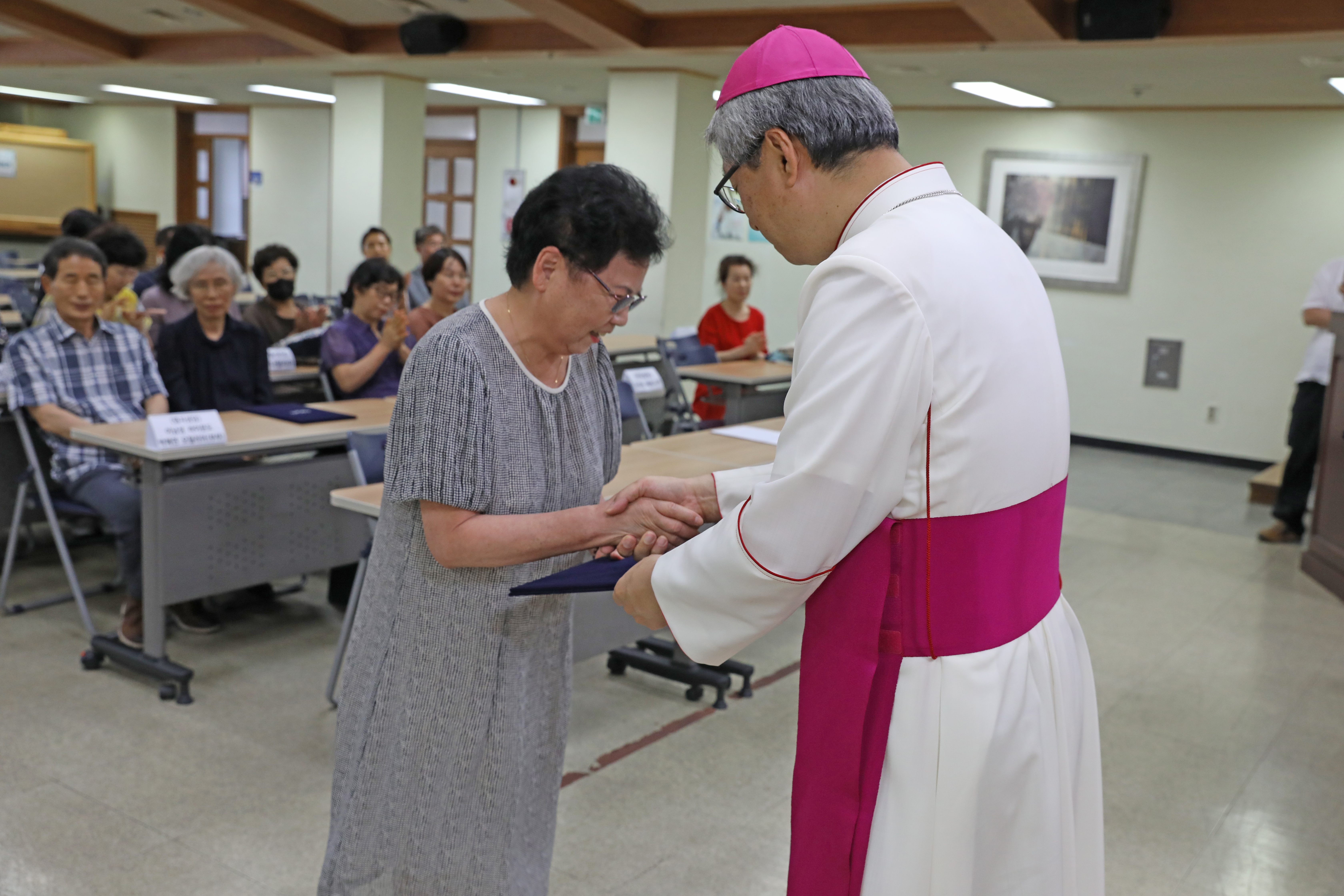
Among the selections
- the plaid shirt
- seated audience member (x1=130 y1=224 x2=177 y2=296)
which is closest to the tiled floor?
the plaid shirt

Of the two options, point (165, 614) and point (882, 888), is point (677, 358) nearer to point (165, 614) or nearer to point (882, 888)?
point (165, 614)

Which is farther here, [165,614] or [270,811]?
[165,614]

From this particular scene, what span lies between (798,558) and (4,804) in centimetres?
256

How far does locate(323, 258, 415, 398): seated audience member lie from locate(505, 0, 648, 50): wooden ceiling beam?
2987 mm

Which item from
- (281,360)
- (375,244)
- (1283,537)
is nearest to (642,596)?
(281,360)

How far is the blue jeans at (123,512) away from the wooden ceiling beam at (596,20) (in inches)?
176

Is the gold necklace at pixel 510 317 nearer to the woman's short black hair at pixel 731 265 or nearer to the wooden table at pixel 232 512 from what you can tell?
the wooden table at pixel 232 512

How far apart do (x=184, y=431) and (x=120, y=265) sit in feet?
7.26

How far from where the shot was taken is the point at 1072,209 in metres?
9.32

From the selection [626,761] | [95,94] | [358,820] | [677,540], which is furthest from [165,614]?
[95,94]

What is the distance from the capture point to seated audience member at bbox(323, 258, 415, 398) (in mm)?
4723

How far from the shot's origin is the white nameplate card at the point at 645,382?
A: 5910 mm

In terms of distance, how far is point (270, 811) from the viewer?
2.85 metres

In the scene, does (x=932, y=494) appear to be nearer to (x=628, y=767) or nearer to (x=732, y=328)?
(x=628, y=767)
